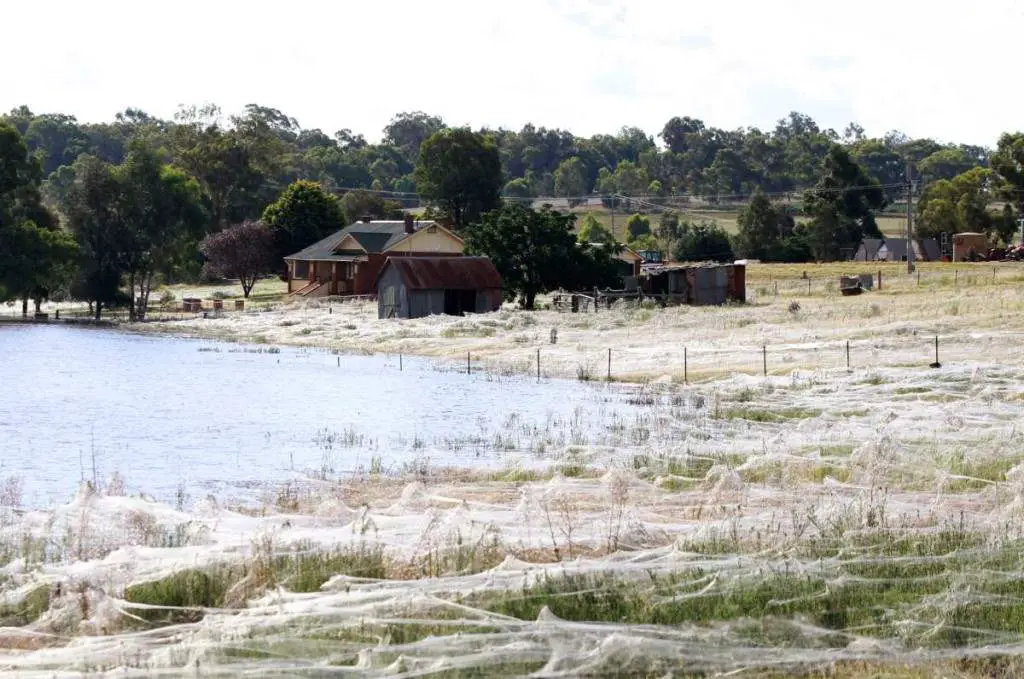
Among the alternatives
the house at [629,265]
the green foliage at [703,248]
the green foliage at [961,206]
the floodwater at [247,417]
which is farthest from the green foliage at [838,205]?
the floodwater at [247,417]

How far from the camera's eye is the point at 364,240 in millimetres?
100625

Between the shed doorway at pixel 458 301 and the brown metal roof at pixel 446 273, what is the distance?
2.62ft

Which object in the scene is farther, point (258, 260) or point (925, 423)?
point (258, 260)

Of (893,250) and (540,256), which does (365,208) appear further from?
(540,256)

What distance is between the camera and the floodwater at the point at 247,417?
29095 millimetres

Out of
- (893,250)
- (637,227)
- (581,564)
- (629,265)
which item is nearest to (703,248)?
(893,250)

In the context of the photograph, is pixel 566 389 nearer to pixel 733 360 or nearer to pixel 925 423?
pixel 733 360

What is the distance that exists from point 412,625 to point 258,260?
9436 centimetres

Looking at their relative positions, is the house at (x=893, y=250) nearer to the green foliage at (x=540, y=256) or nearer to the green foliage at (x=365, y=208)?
the green foliage at (x=365, y=208)

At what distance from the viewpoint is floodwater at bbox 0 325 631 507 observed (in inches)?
1145

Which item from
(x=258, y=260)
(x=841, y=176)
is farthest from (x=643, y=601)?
(x=841, y=176)

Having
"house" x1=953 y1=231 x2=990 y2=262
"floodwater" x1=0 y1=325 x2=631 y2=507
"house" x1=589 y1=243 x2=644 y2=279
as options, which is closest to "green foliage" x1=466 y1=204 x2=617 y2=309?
"house" x1=589 y1=243 x2=644 y2=279

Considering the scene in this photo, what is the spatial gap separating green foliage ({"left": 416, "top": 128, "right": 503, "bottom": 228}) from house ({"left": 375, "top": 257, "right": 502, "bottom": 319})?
159ft

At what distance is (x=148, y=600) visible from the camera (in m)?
15.5
